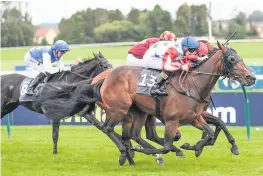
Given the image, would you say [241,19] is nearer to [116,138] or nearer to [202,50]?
[202,50]

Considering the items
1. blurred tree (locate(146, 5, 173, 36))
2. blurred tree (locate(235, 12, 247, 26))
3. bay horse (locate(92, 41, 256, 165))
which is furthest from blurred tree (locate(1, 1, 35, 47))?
bay horse (locate(92, 41, 256, 165))

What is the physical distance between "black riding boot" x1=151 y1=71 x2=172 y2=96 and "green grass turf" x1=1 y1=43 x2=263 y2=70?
13.2 metres

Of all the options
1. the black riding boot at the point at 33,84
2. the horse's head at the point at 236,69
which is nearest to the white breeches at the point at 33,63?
the black riding boot at the point at 33,84

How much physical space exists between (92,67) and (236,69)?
117 inches

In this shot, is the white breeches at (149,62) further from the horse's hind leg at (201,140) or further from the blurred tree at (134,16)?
the blurred tree at (134,16)

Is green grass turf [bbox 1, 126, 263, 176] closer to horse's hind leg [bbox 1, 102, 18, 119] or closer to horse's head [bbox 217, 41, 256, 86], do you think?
horse's hind leg [bbox 1, 102, 18, 119]

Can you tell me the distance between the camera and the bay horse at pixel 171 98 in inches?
297

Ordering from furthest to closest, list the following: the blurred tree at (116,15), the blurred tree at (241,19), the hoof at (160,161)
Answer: the blurred tree at (116,15), the blurred tree at (241,19), the hoof at (160,161)

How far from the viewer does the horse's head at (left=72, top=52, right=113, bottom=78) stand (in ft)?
32.0

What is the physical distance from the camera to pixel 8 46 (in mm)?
25328

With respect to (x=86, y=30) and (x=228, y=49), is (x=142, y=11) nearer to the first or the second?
(x=86, y=30)

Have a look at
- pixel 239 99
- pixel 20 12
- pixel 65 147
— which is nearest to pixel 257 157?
pixel 65 147

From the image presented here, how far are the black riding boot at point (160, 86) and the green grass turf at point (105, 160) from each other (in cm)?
94

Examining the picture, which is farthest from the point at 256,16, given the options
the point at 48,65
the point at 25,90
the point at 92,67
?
the point at 25,90
